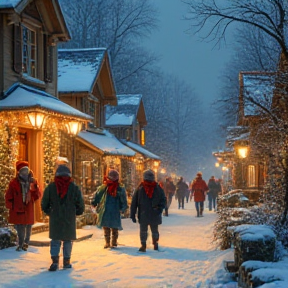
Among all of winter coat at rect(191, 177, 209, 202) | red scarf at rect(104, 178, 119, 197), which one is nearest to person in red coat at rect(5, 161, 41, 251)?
red scarf at rect(104, 178, 119, 197)

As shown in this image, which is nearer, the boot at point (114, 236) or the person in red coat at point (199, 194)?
the boot at point (114, 236)

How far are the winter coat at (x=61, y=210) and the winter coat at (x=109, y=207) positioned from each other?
2516 millimetres

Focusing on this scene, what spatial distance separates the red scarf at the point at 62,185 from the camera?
339 inches

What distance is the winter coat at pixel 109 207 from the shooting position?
11164 millimetres

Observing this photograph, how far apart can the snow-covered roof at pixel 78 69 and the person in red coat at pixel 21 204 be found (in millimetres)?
10153

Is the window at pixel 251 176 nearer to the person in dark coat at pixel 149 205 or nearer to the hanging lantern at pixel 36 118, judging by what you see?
the hanging lantern at pixel 36 118

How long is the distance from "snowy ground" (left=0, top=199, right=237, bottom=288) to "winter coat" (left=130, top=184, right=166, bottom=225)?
0.67 meters

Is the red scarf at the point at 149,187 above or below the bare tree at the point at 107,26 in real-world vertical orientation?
below

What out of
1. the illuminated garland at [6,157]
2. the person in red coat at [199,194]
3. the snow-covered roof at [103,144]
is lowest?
the person in red coat at [199,194]

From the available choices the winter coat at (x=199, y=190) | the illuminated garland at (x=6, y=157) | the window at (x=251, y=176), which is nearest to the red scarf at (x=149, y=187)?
the illuminated garland at (x=6, y=157)

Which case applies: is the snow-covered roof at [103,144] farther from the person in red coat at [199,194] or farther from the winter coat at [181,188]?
the winter coat at [181,188]

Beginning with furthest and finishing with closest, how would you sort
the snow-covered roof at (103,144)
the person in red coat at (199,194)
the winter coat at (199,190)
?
1. the winter coat at (199,190)
2. the person in red coat at (199,194)
3. the snow-covered roof at (103,144)

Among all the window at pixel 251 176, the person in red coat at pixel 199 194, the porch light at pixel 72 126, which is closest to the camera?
the porch light at pixel 72 126

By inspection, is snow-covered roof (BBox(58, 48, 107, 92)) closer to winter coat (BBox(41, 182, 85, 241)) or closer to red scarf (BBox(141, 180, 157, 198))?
red scarf (BBox(141, 180, 157, 198))
